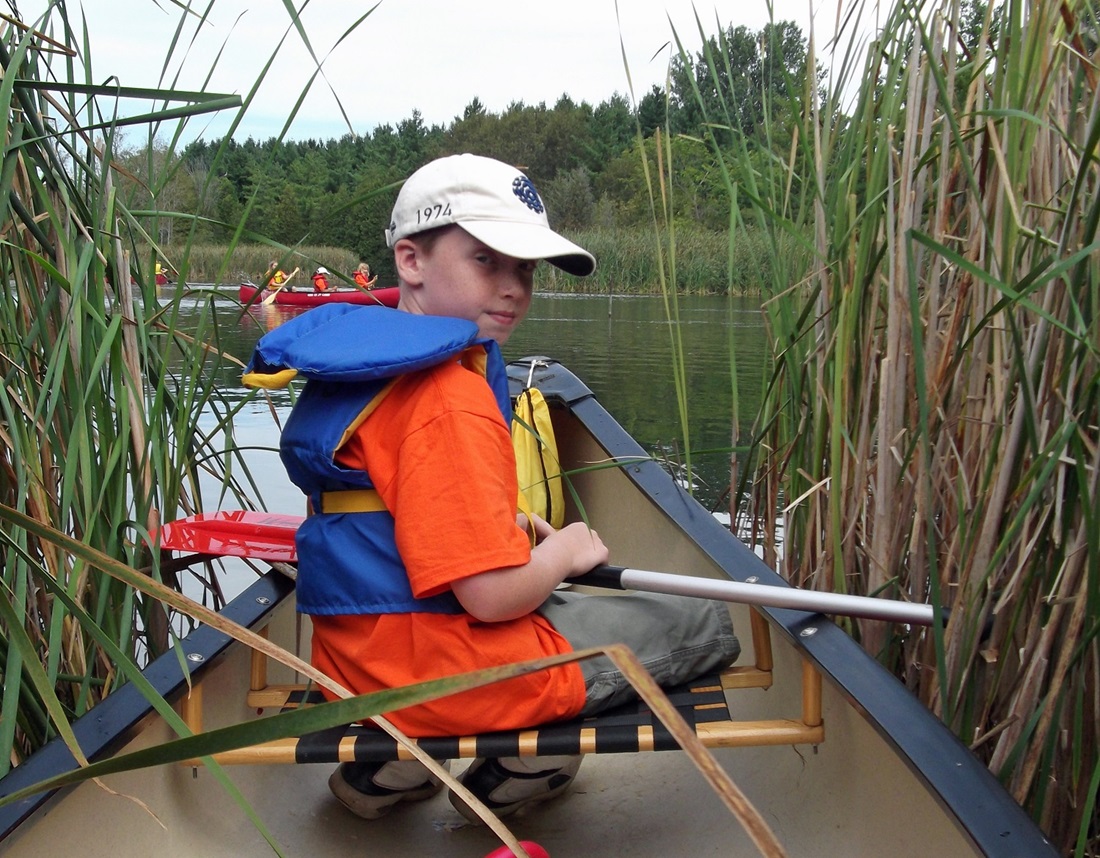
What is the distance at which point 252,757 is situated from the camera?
1.56 meters

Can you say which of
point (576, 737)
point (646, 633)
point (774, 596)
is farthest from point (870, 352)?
point (576, 737)

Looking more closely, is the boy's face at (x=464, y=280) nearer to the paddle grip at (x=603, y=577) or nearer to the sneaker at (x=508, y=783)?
the paddle grip at (x=603, y=577)

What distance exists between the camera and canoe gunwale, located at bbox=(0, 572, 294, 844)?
4.34 feet

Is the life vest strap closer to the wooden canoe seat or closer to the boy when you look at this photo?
the boy

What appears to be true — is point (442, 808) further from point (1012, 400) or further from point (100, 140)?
point (100, 140)

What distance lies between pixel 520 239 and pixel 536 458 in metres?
1.36

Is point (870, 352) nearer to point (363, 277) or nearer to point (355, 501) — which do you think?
point (355, 501)

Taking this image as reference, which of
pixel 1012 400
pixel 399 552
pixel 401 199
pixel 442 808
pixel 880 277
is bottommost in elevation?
pixel 442 808

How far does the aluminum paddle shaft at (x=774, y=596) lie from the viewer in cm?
163

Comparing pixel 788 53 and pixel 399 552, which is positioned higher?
pixel 788 53

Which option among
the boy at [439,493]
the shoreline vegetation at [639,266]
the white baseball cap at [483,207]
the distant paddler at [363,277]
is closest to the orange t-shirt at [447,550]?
the boy at [439,493]

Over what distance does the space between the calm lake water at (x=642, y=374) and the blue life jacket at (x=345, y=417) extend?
0.82 metres

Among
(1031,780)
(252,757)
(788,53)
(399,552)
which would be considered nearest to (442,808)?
(252,757)

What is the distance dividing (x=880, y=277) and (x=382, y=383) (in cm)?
87
